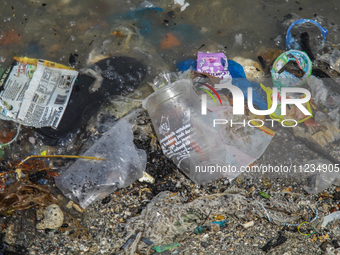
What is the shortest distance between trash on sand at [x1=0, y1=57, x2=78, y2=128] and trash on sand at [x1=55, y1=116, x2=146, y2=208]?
40cm

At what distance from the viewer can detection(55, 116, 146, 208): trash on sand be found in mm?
1779

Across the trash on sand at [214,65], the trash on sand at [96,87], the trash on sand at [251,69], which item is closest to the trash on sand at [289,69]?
the trash on sand at [251,69]

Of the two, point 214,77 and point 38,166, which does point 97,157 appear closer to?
point 38,166

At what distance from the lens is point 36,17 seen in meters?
2.13

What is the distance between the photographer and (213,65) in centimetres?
210

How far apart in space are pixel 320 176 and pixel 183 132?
108 cm

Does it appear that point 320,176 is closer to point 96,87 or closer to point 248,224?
point 248,224

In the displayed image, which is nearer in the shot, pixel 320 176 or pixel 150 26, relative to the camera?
pixel 320 176

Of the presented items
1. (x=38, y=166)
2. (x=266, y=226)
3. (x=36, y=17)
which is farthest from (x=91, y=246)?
(x=36, y=17)

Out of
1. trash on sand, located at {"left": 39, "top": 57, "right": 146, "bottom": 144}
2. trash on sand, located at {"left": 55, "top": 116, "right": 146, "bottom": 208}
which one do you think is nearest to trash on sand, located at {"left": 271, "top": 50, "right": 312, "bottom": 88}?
trash on sand, located at {"left": 39, "top": 57, "right": 146, "bottom": 144}

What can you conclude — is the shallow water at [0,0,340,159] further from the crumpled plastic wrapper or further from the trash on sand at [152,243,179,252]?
the trash on sand at [152,243,179,252]

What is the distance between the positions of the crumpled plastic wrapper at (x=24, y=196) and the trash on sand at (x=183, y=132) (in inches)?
34.0

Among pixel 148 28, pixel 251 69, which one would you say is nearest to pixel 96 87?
pixel 148 28

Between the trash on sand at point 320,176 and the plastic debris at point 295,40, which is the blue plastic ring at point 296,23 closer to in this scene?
the plastic debris at point 295,40
